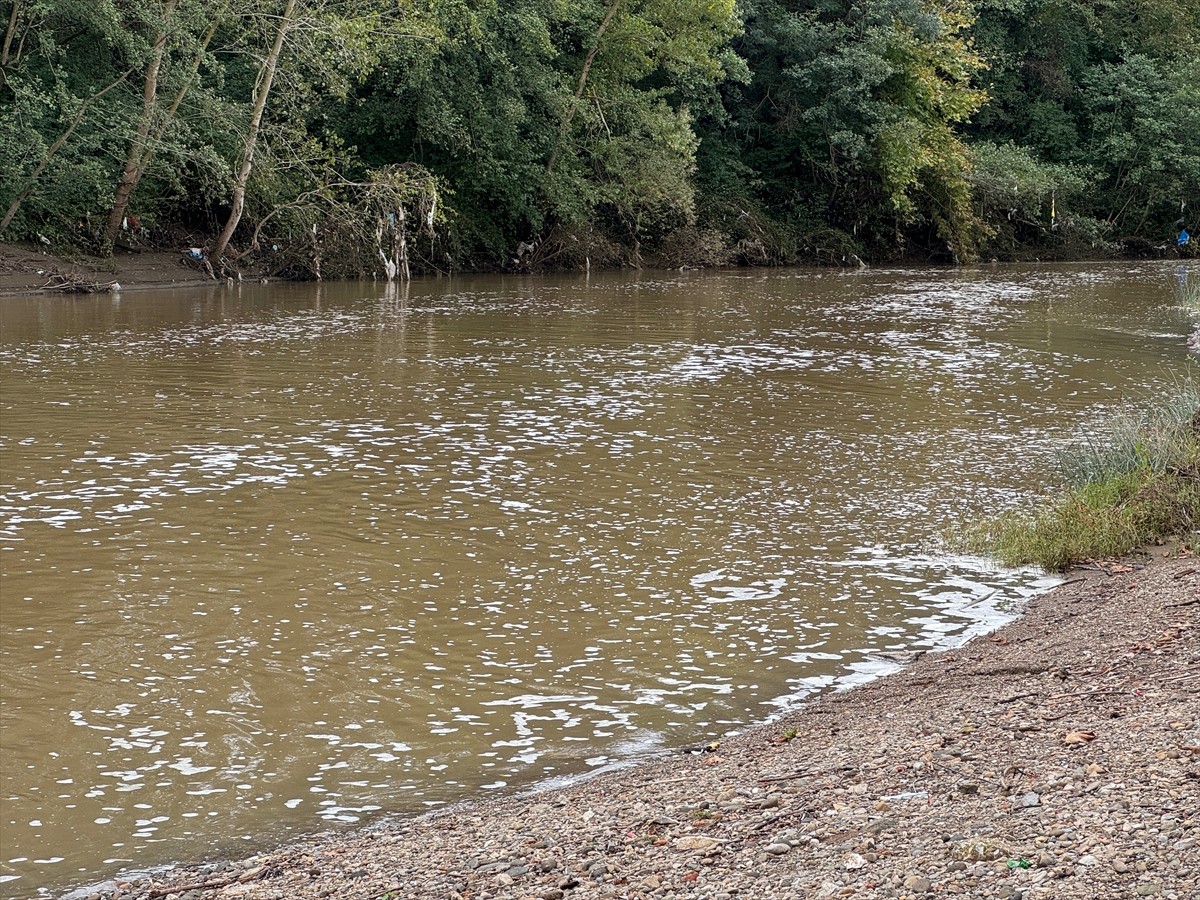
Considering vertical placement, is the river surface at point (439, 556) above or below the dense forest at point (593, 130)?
below

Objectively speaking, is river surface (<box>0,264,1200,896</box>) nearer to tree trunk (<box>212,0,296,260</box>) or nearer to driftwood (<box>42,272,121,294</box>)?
driftwood (<box>42,272,121,294</box>)

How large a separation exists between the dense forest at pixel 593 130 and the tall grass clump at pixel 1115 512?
24026mm

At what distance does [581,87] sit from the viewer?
41094 mm

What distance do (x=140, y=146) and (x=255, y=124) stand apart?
300 centimetres

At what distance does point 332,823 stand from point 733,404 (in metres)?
11.4

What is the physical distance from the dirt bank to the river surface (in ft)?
31.5

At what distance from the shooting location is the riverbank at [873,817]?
3984mm

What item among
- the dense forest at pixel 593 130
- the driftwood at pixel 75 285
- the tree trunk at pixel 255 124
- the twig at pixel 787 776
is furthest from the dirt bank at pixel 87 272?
the twig at pixel 787 776

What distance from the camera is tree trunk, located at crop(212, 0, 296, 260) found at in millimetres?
32719

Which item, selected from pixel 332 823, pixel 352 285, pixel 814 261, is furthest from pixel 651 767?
pixel 814 261

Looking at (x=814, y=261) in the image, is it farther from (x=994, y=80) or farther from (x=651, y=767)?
(x=651, y=767)

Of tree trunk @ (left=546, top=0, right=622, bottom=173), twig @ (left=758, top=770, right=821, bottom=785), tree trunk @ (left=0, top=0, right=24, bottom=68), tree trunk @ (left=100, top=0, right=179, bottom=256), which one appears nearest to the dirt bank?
tree trunk @ (left=100, top=0, right=179, bottom=256)

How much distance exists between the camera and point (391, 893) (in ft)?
14.8

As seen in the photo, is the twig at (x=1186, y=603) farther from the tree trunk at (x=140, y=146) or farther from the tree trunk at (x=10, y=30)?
the tree trunk at (x=10, y=30)
